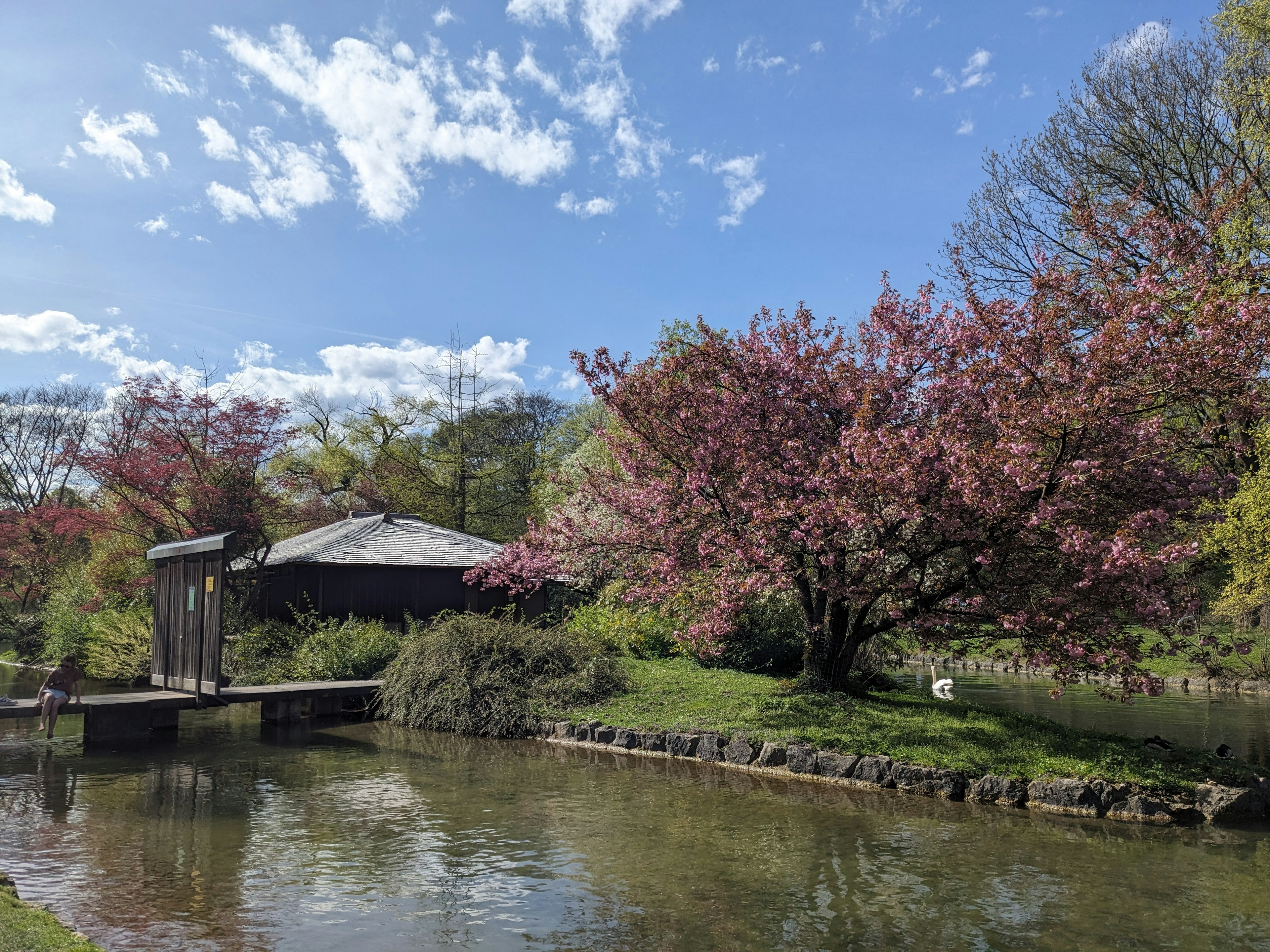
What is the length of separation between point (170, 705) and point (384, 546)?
31.9ft

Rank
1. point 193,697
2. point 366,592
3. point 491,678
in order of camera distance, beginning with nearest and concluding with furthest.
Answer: point 193,697 → point 491,678 → point 366,592

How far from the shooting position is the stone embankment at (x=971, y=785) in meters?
9.96

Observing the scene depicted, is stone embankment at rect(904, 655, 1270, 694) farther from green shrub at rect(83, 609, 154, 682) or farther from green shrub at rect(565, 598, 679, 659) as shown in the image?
green shrub at rect(83, 609, 154, 682)

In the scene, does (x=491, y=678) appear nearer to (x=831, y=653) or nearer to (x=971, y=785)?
(x=831, y=653)

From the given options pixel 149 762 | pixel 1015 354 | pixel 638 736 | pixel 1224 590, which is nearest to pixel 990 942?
pixel 1015 354

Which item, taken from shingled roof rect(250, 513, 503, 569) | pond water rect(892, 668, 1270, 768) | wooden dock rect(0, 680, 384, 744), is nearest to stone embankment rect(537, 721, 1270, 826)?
pond water rect(892, 668, 1270, 768)

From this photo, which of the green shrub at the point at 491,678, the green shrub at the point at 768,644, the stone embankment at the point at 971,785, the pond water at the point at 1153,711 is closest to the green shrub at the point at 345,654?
the green shrub at the point at 491,678

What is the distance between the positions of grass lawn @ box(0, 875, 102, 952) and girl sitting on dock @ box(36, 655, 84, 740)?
10.1 metres

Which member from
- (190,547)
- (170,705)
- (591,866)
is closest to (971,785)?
(591,866)

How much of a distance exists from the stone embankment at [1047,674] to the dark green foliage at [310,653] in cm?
1385

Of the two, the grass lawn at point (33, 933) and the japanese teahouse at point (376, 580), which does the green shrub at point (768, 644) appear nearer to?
the japanese teahouse at point (376, 580)

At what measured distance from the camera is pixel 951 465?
36.0 feet

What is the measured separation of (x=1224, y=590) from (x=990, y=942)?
17563 millimetres

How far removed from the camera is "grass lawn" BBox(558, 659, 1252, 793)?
10883 millimetres
